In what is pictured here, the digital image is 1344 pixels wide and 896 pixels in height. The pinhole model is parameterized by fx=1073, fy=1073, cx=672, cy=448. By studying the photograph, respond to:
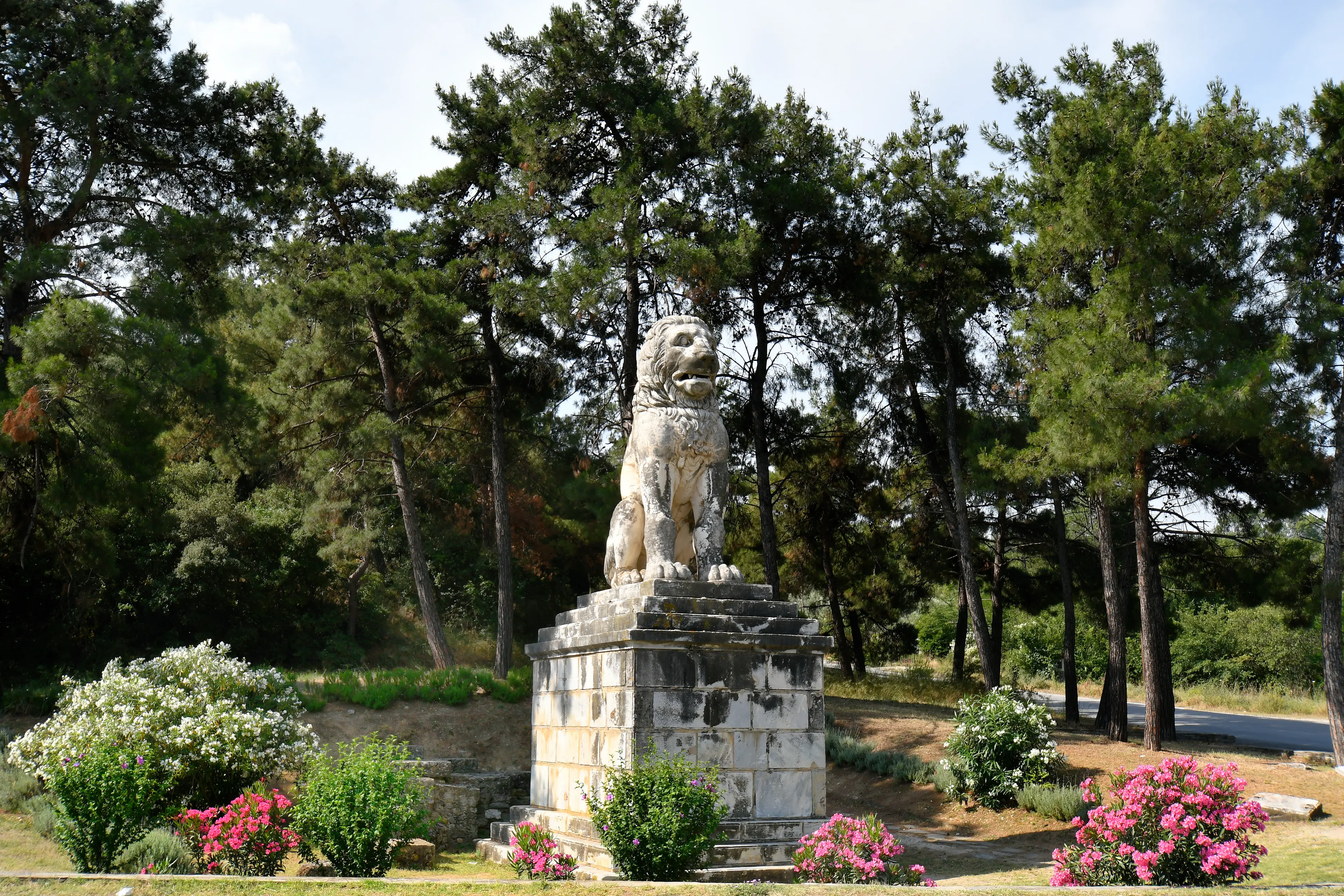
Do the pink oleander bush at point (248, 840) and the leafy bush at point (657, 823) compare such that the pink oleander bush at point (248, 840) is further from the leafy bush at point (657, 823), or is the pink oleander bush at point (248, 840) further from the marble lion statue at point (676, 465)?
the marble lion statue at point (676, 465)

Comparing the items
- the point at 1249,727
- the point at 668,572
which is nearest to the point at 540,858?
the point at 668,572

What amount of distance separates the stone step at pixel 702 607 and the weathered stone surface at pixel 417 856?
2.45 meters

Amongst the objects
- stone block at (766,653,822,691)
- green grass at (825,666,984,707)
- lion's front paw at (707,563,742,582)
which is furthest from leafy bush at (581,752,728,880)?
green grass at (825,666,984,707)

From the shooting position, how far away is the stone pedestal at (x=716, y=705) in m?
7.17

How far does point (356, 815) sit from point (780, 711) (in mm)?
2920

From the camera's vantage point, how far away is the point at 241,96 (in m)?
14.7

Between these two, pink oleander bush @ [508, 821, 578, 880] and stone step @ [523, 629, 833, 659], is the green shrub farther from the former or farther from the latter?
pink oleander bush @ [508, 821, 578, 880]

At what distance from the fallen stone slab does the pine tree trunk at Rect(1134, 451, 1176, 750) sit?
2.64 m

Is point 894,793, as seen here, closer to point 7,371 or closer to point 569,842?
point 569,842

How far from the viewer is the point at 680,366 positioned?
8.02m

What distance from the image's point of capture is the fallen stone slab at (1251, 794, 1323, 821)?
10602mm

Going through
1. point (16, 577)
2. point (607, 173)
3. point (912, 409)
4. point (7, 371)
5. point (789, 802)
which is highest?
point (607, 173)

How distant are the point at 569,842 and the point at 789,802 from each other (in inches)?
61.5

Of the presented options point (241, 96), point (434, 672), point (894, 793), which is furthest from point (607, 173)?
→ point (894, 793)
